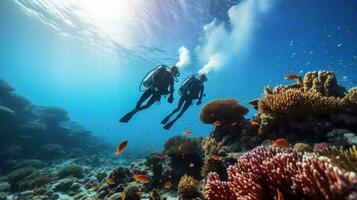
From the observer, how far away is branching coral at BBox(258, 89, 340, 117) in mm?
5309

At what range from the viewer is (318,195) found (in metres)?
1.91

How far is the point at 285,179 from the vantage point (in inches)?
94.0

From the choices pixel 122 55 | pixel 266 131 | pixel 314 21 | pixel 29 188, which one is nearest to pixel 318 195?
pixel 266 131

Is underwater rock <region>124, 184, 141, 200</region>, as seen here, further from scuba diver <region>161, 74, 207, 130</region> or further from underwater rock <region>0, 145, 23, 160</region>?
underwater rock <region>0, 145, 23, 160</region>

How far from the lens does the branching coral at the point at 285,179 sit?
5.47ft

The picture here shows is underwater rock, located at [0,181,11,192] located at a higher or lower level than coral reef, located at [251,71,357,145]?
lower

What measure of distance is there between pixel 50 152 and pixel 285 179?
21455 mm

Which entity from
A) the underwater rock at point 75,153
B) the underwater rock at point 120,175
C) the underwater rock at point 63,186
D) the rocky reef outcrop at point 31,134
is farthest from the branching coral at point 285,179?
the underwater rock at point 75,153

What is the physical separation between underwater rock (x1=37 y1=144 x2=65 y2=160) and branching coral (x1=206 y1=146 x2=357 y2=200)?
65.6ft

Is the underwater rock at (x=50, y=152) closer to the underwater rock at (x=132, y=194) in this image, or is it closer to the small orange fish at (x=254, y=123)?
the underwater rock at (x=132, y=194)

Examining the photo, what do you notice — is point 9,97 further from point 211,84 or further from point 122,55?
point 211,84

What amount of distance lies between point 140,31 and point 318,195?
99.7 ft

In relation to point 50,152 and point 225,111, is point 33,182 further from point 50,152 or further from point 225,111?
point 225,111

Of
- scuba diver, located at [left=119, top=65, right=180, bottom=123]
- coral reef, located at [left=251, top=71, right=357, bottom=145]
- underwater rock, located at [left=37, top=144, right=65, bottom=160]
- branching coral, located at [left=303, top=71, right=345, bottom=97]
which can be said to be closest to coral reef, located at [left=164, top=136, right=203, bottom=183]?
coral reef, located at [left=251, top=71, right=357, bottom=145]
